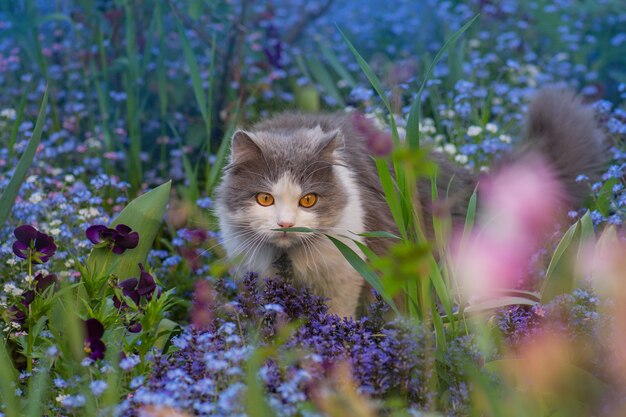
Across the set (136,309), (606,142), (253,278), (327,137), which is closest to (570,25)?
(606,142)

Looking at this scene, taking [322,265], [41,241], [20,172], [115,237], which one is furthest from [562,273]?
[20,172]

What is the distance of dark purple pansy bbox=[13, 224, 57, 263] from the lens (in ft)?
8.72

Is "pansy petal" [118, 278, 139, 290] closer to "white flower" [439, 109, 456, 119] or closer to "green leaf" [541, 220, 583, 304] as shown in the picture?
"green leaf" [541, 220, 583, 304]

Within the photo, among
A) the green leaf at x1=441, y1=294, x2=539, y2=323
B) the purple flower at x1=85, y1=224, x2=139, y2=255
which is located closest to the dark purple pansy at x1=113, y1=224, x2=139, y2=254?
the purple flower at x1=85, y1=224, x2=139, y2=255

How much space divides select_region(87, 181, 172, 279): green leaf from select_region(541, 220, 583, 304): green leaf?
1.41 m

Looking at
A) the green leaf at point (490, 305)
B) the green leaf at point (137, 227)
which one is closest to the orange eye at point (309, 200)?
the green leaf at point (137, 227)

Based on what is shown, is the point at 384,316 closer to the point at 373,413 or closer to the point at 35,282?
the point at 373,413

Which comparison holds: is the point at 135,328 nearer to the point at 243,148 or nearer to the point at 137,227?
the point at 137,227

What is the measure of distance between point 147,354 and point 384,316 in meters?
0.80

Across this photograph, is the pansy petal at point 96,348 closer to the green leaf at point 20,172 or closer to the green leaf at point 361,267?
the green leaf at point 361,267

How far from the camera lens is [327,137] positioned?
2.92 meters

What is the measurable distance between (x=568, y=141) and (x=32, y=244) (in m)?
2.34

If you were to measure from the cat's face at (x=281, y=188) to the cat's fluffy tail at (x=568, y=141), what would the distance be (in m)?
1.14

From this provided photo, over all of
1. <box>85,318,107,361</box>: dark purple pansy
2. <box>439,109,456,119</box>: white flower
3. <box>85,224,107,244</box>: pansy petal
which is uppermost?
<box>439,109,456,119</box>: white flower
